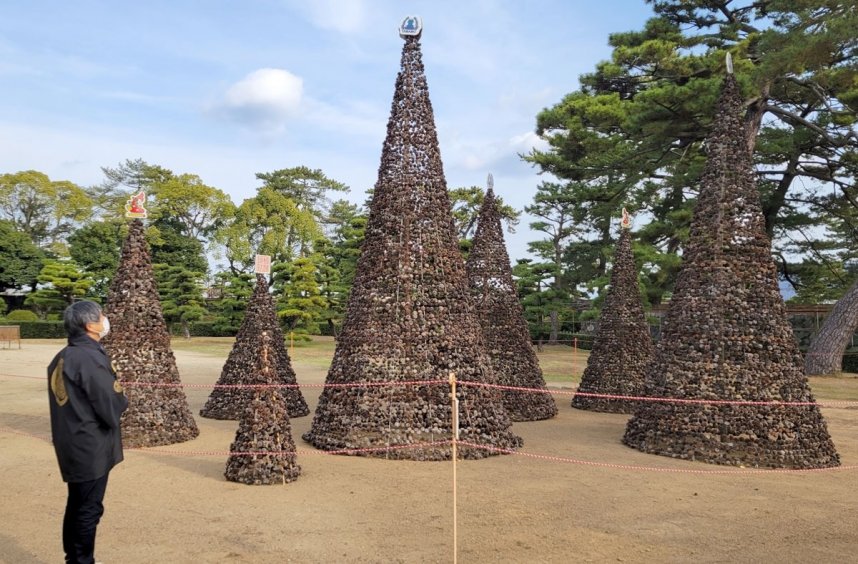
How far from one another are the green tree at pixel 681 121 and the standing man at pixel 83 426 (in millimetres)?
18193

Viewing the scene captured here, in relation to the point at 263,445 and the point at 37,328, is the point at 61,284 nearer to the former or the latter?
the point at 37,328

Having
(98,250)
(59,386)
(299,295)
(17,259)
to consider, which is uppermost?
(98,250)

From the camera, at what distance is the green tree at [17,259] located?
43781mm

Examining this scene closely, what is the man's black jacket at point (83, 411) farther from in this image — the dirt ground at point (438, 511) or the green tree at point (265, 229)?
the green tree at point (265, 229)

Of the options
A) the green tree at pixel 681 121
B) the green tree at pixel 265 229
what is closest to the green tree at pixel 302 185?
the green tree at pixel 265 229

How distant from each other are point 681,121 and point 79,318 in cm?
2069

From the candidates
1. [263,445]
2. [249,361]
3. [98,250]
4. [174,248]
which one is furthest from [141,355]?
[98,250]

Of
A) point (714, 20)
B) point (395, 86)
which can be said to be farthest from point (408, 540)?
point (714, 20)

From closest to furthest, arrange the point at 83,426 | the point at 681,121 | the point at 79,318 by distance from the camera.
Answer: the point at 83,426 < the point at 79,318 < the point at 681,121

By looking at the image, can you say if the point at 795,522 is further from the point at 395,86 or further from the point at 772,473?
the point at 395,86

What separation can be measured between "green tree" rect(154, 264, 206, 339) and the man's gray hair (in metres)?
37.3

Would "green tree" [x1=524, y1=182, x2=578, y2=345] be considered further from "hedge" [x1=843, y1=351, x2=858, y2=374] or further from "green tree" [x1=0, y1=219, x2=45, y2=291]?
"green tree" [x1=0, y1=219, x2=45, y2=291]

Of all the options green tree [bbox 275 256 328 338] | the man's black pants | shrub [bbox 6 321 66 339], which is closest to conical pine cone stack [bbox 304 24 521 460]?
the man's black pants

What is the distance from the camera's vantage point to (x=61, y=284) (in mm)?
40156
